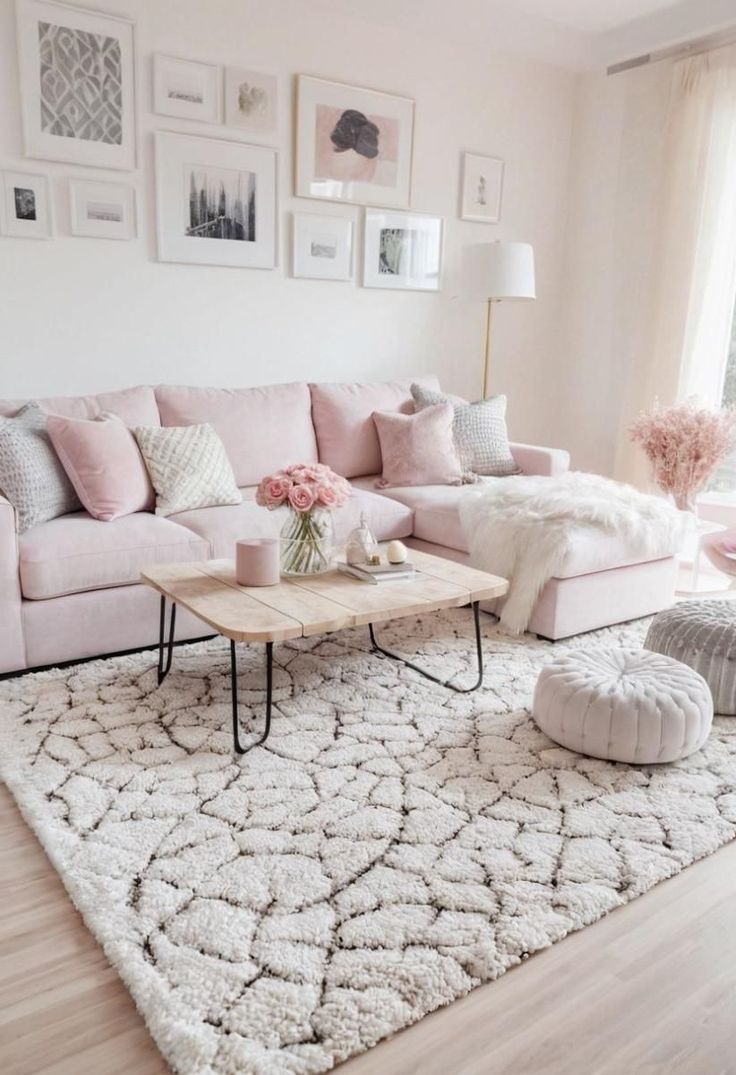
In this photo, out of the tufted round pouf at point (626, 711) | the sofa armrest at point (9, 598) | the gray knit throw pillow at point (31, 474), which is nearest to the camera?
the tufted round pouf at point (626, 711)

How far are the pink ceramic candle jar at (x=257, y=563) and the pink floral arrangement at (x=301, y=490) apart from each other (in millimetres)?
136

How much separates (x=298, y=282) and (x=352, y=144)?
77cm

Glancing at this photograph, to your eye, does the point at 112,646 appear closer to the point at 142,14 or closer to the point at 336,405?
the point at 336,405

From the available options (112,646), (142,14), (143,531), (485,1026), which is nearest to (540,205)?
(142,14)

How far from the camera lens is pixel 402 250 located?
4.74m

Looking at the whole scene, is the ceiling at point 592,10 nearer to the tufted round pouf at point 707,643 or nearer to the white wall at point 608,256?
the white wall at point 608,256

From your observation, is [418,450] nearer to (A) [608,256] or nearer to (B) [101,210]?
(B) [101,210]

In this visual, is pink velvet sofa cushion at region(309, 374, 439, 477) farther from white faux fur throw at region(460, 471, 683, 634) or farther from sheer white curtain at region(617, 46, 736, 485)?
sheer white curtain at region(617, 46, 736, 485)

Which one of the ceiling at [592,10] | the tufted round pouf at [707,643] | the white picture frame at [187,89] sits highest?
the ceiling at [592,10]

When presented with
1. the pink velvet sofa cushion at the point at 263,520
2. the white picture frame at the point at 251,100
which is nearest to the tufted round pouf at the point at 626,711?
the pink velvet sofa cushion at the point at 263,520

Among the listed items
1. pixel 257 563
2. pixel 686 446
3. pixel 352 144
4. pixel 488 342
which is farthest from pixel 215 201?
pixel 686 446

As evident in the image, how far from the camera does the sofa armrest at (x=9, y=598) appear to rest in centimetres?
272

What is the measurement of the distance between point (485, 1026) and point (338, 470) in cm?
300

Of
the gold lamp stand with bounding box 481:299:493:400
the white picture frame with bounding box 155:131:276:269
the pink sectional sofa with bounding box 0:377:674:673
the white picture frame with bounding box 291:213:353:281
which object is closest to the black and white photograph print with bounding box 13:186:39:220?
the white picture frame with bounding box 155:131:276:269
